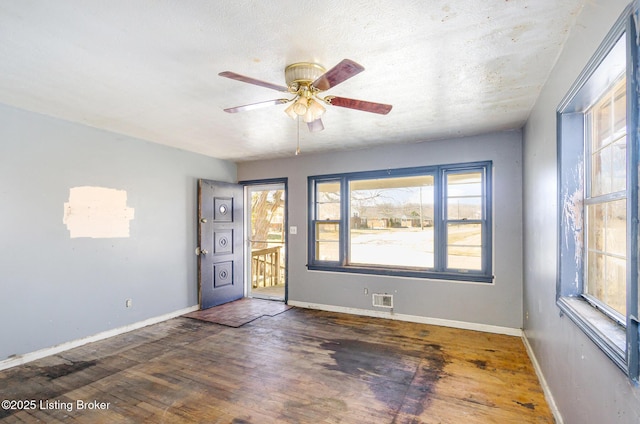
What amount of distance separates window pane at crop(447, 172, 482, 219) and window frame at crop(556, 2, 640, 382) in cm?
212

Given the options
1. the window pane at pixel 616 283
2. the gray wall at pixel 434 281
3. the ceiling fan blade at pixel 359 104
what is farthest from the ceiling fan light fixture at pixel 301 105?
the gray wall at pixel 434 281

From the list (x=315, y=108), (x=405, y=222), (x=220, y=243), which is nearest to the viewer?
(x=315, y=108)

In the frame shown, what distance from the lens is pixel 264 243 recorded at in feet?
21.7

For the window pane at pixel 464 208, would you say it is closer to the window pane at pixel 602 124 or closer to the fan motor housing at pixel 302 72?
the window pane at pixel 602 124

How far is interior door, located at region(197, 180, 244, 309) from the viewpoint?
508 cm

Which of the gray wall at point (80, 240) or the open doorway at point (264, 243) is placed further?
the open doorway at point (264, 243)

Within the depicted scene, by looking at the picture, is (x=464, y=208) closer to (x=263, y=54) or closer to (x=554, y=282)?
(x=554, y=282)

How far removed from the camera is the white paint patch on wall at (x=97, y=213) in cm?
356

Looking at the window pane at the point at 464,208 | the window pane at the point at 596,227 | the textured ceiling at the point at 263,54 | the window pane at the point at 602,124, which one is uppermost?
the textured ceiling at the point at 263,54

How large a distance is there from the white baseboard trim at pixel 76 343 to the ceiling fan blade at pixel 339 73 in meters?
3.87

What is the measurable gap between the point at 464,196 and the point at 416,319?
1829mm

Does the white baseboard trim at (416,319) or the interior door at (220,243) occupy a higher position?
the interior door at (220,243)

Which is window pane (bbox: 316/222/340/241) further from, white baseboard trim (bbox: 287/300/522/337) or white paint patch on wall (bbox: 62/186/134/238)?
white paint patch on wall (bbox: 62/186/134/238)

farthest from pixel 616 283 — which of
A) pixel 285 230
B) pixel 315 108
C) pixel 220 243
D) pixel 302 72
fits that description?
pixel 220 243
